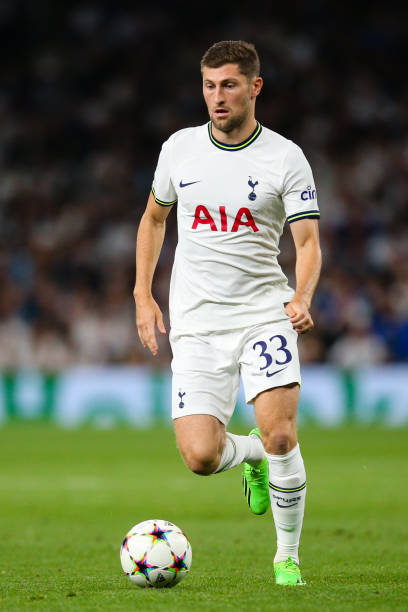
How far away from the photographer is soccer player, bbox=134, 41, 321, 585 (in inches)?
215

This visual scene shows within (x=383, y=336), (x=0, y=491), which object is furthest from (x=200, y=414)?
(x=383, y=336)

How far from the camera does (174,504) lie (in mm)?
9922

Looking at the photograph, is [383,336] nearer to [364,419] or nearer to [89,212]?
[364,419]

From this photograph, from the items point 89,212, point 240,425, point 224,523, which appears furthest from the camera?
point 89,212

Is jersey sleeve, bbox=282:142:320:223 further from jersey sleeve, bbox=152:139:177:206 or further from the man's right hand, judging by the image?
the man's right hand

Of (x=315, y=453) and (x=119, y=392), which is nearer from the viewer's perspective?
(x=315, y=453)

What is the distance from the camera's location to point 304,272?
537 cm

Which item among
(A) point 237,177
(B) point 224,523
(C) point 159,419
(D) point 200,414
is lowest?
(C) point 159,419

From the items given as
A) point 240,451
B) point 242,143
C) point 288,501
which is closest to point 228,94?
point 242,143

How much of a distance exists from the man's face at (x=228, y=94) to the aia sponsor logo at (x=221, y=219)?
42 centimetres

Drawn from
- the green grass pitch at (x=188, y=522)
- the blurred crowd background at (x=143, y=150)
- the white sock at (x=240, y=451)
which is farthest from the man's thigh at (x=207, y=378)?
the blurred crowd background at (x=143, y=150)

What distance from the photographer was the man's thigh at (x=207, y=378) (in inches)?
221

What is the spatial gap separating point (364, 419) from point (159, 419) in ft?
10.3

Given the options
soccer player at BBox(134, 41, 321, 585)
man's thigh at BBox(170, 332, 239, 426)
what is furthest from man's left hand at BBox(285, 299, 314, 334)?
man's thigh at BBox(170, 332, 239, 426)
